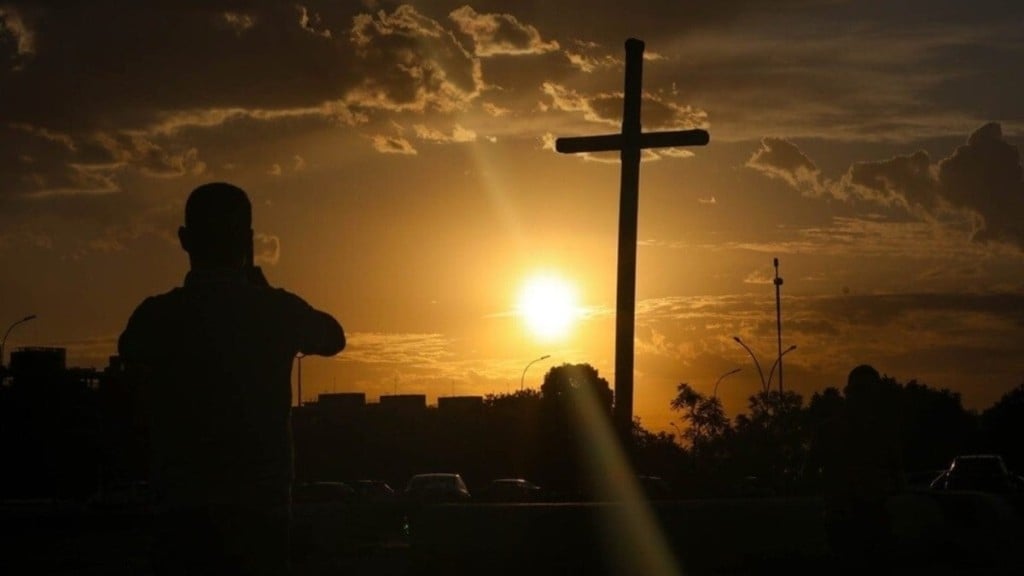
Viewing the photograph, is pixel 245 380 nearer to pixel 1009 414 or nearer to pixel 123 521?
pixel 123 521

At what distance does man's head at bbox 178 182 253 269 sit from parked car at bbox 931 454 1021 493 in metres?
38.5

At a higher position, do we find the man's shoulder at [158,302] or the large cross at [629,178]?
the large cross at [629,178]

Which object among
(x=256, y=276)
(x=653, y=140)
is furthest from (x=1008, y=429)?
(x=256, y=276)

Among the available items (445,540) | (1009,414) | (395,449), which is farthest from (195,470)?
(1009,414)

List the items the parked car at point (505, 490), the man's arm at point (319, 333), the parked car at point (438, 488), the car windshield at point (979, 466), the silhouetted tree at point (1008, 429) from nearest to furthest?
the man's arm at point (319, 333) → the car windshield at point (979, 466) → the parked car at point (438, 488) → the parked car at point (505, 490) → the silhouetted tree at point (1008, 429)

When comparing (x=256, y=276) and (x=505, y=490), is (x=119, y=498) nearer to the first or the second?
(x=505, y=490)

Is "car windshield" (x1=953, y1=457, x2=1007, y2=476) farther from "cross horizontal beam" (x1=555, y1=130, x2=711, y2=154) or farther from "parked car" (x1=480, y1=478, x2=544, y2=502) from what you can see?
"cross horizontal beam" (x1=555, y1=130, x2=711, y2=154)

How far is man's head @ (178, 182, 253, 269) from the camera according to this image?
4.38 meters

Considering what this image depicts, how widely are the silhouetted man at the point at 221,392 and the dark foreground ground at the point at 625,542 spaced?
374 centimetres

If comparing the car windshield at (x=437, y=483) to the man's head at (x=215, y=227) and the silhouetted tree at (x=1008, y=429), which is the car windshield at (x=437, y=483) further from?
the silhouetted tree at (x=1008, y=429)

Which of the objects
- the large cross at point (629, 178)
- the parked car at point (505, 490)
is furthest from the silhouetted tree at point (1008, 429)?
the large cross at point (629, 178)

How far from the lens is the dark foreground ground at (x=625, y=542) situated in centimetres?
953

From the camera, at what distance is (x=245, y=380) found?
13.8ft

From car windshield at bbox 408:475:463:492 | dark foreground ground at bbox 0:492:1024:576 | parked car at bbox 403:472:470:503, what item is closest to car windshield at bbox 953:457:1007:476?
parked car at bbox 403:472:470:503
